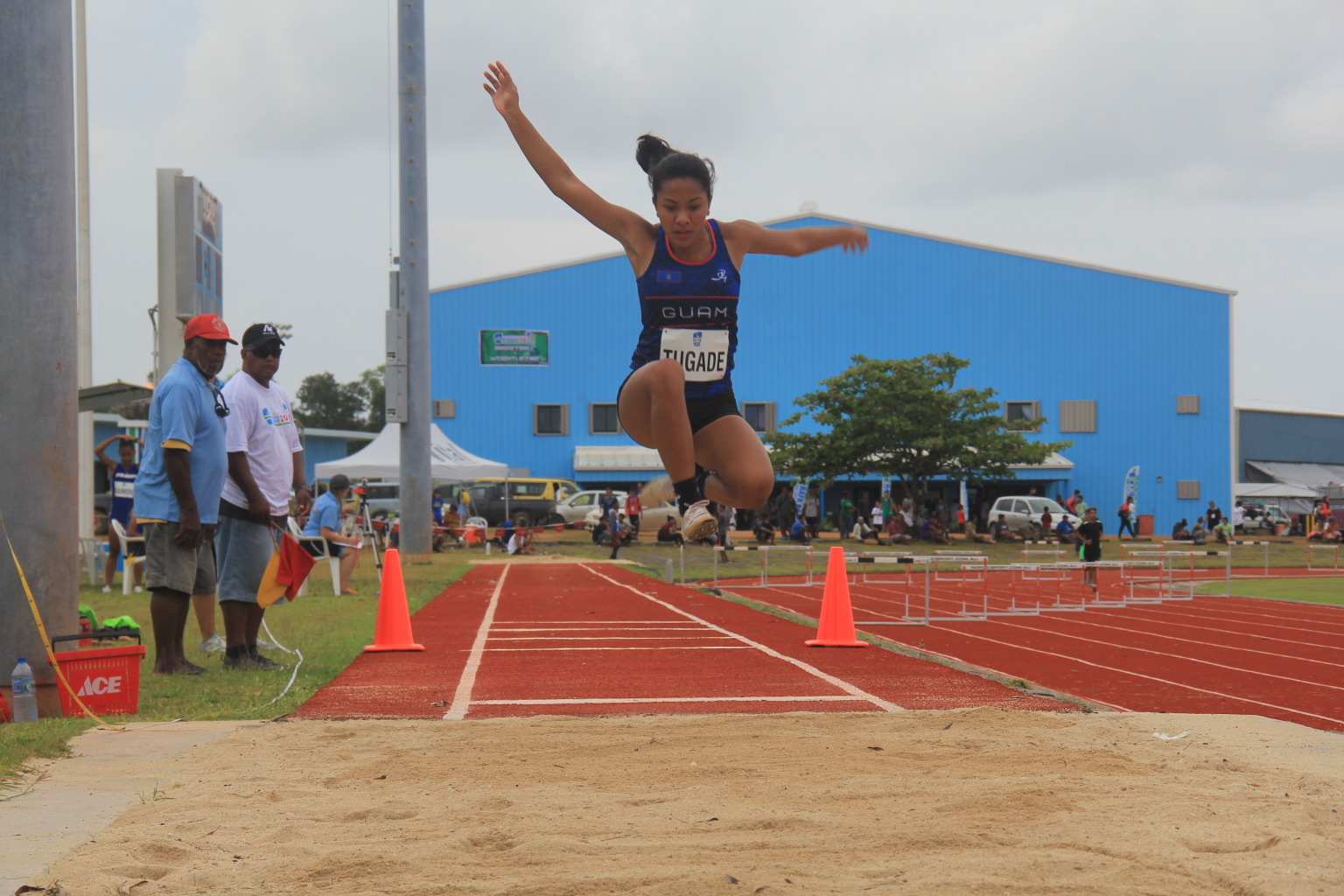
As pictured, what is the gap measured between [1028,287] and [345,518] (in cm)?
2837

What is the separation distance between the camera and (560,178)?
14.1 ft

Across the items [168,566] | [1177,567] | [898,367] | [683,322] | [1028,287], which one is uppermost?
[1028,287]

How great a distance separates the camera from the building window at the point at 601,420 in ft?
134

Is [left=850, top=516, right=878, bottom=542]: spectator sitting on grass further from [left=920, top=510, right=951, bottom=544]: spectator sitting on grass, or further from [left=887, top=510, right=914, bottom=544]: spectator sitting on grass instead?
[left=920, top=510, right=951, bottom=544]: spectator sitting on grass

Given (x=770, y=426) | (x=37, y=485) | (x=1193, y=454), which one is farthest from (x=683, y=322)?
(x=1193, y=454)

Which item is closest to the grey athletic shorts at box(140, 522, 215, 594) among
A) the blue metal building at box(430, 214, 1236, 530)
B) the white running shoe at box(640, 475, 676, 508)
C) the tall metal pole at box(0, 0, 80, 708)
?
the tall metal pole at box(0, 0, 80, 708)

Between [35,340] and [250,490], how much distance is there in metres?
1.66

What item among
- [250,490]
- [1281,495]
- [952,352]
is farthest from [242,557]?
[1281,495]

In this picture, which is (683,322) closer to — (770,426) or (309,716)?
(309,716)

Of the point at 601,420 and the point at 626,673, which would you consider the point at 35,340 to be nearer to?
the point at 626,673

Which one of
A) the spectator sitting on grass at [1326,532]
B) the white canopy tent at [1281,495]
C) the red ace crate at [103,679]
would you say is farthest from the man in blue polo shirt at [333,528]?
the white canopy tent at [1281,495]

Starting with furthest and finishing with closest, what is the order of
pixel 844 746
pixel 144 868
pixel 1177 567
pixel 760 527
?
1. pixel 760 527
2. pixel 1177 567
3. pixel 844 746
4. pixel 144 868

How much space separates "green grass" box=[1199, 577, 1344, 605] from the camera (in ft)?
57.4

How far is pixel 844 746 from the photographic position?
509 cm
